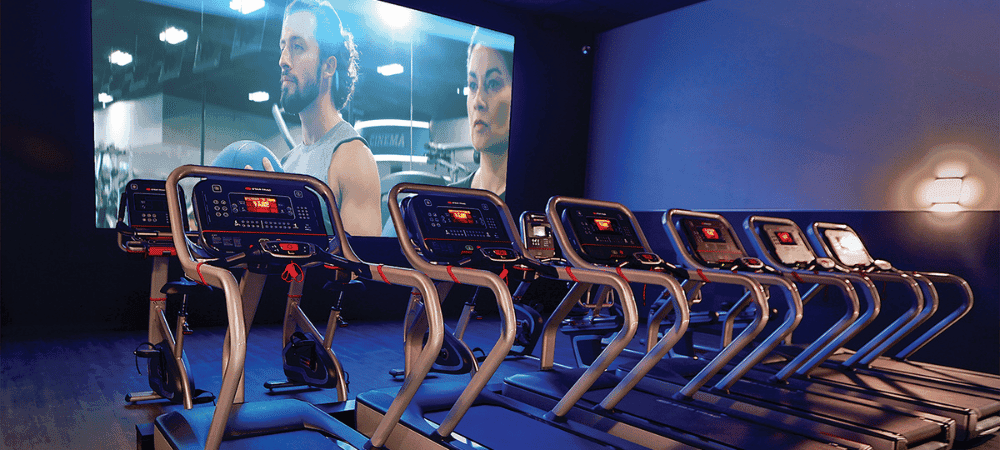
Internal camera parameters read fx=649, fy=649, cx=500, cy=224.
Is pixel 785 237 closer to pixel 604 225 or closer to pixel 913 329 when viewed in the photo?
pixel 913 329

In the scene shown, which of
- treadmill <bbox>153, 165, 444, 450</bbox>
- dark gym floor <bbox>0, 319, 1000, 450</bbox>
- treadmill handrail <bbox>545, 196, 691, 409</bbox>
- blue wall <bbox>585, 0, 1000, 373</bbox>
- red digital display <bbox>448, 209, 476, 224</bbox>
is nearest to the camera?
treadmill <bbox>153, 165, 444, 450</bbox>

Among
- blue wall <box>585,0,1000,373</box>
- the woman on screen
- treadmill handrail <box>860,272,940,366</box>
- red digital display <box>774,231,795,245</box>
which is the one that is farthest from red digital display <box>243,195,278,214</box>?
blue wall <box>585,0,1000,373</box>

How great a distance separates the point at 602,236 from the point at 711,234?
858 millimetres

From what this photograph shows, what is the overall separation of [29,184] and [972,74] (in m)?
7.32

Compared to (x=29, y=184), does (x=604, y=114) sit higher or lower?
higher

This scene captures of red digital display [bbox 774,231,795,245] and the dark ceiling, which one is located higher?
the dark ceiling

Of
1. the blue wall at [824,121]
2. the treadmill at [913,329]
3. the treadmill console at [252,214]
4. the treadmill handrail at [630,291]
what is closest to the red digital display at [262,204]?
the treadmill console at [252,214]

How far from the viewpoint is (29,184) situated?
16.4 ft

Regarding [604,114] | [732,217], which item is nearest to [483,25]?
[604,114]

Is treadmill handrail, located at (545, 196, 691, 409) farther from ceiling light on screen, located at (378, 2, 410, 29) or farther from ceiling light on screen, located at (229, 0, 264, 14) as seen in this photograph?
ceiling light on screen, located at (229, 0, 264, 14)

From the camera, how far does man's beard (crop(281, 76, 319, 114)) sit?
591cm

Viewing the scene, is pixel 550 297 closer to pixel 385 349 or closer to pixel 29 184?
pixel 385 349

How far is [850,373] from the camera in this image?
4.43 metres

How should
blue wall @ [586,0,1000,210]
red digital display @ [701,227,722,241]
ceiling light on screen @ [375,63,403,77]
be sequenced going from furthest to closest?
ceiling light on screen @ [375,63,403,77] → blue wall @ [586,0,1000,210] → red digital display @ [701,227,722,241]
